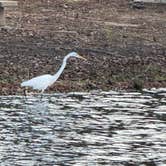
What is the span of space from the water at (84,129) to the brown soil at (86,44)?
1473 mm

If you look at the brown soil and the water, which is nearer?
the water

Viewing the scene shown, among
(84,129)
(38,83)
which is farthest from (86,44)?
(84,129)

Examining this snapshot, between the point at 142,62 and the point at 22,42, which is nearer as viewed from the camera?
the point at 142,62

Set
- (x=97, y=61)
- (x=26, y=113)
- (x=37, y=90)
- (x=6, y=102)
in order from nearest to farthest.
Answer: (x=26, y=113) → (x=6, y=102) → (x=37, y=90) → (x=97, y=61)

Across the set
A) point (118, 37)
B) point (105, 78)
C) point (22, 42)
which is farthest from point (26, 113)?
point (118, 37)

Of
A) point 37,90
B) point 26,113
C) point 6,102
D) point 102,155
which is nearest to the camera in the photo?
point 102,155

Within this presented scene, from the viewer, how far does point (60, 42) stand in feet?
89.7

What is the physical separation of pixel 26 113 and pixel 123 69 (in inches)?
244

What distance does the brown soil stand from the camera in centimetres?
2273

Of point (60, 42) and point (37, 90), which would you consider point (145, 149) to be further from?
point (60, 42)

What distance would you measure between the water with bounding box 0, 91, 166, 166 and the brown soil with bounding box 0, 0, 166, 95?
147 centimetres

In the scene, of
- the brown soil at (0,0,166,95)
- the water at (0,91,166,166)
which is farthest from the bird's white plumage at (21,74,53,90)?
the brown soil at (0,0,166,95)

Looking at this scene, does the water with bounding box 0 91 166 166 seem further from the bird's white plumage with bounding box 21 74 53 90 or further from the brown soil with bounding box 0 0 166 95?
the brown soil with bounding box 0 0 166 95

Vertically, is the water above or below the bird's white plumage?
below
